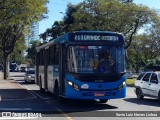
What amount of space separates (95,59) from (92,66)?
311mm

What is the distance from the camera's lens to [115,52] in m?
15.7

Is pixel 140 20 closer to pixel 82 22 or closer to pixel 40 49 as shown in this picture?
pixel 82 22

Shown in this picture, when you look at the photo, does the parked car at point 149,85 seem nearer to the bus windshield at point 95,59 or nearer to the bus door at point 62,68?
the bus windshield at point 95,59

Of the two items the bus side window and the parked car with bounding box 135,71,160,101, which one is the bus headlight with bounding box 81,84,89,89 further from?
the parked car with bounding box 135,71,160,101

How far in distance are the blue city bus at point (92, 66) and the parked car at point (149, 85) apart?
298 centimetres

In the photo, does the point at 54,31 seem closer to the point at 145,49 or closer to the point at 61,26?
the point at 61,26

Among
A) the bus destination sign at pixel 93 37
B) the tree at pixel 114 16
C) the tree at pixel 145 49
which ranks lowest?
the bus destination sign at pixel 93 37

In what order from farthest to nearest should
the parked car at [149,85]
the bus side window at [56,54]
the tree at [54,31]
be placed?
the tree at [54,31], the parked car at [149,85], the bus side window at [56,54]

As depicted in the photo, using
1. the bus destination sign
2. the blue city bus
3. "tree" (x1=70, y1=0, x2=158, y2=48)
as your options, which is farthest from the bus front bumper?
"tree" (x1=70, y1=0, x2=158, y2=48)

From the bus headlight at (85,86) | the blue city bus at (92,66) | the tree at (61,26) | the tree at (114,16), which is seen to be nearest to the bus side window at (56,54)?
the blue city bus at (92,66)

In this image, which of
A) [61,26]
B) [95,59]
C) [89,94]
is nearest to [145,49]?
[61,26]

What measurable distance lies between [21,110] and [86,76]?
115 inches

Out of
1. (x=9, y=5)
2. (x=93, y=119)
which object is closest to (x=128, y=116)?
(x=93, y=119)

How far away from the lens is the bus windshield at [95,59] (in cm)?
1534
